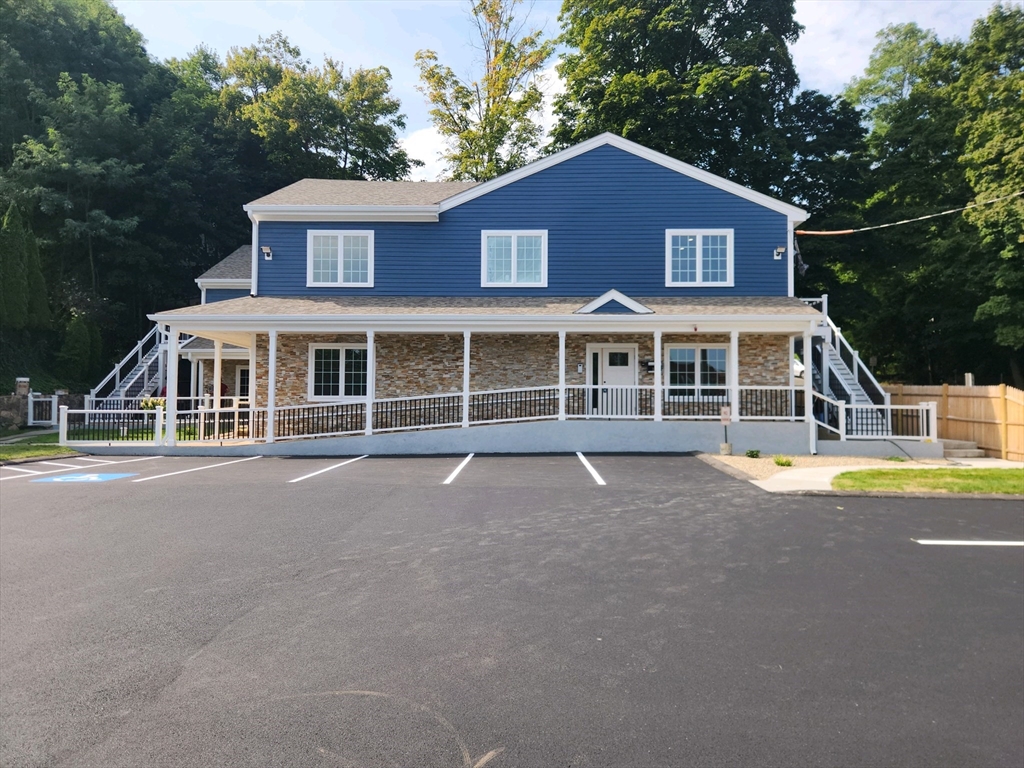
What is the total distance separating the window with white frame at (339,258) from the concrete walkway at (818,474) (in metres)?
13.2

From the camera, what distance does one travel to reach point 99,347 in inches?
1137

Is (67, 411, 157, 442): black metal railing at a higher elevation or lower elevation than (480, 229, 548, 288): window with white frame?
lower

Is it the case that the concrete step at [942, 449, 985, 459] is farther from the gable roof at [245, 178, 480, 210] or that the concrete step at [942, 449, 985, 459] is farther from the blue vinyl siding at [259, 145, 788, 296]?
the gable roof at [245, 178, 480, 210]

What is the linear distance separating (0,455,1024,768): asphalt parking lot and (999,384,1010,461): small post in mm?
9047

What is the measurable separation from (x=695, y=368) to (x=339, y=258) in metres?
11.6

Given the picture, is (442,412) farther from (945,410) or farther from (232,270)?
(945,410)

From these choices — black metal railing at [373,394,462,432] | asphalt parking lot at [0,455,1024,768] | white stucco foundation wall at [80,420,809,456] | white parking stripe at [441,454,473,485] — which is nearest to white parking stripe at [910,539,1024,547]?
asphalt parking lot at [0,455,1024,768]

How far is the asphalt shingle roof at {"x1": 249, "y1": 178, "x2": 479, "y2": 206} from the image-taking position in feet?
64.6

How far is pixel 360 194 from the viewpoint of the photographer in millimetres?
20922

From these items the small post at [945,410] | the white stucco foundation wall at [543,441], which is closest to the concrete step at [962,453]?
the small post at [945,410]

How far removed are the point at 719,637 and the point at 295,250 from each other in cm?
1830

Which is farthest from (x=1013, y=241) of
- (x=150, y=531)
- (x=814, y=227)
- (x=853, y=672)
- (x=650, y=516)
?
(x=150, y=531)

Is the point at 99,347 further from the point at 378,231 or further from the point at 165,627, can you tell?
the point at 165,627

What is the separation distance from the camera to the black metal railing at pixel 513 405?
→ 17.2m
